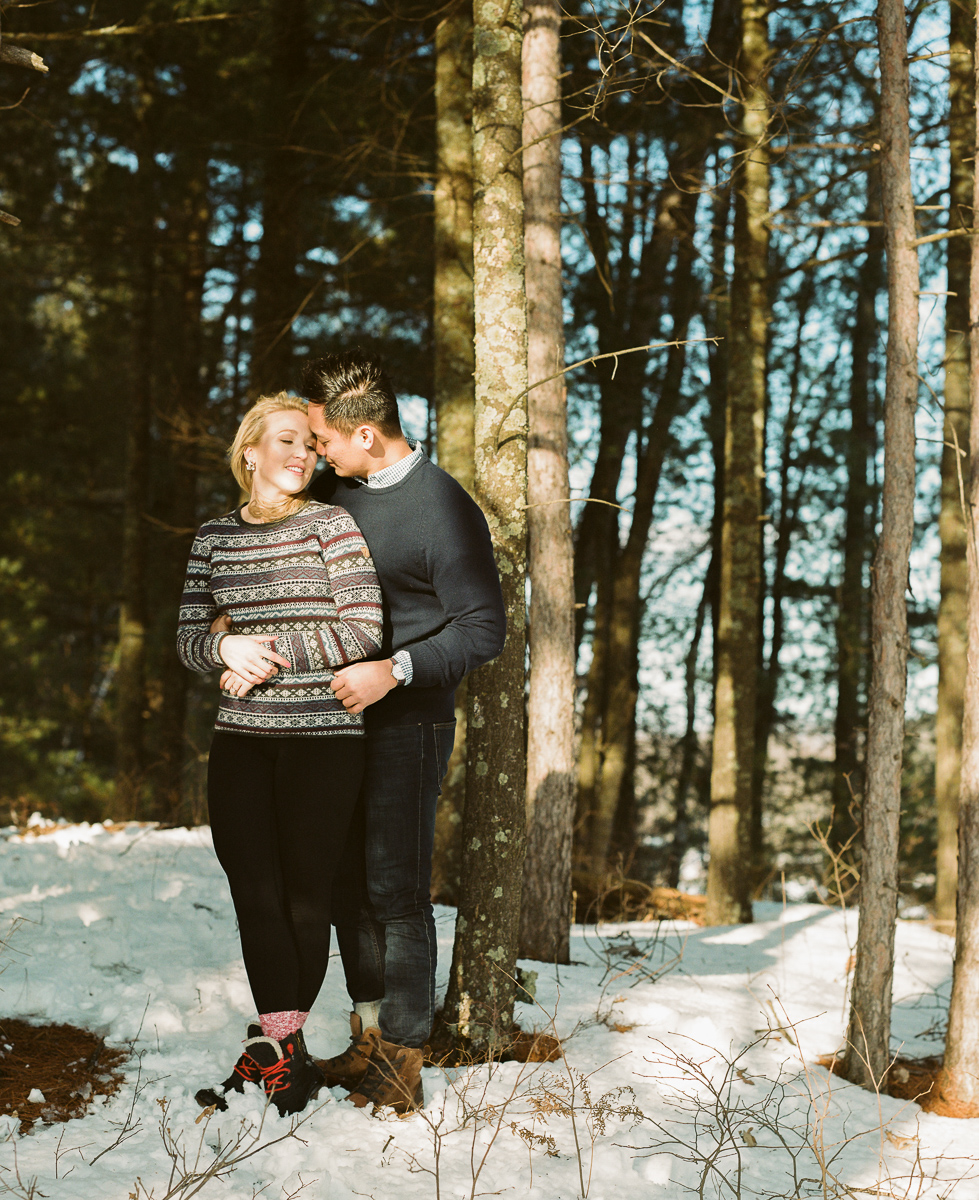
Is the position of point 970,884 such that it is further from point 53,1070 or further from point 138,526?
point 138,526

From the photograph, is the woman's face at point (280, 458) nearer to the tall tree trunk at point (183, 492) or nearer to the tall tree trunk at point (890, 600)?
the tall tree trunk at point (890, 600)

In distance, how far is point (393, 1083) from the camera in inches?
113

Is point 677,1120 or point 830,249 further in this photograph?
point 830,249

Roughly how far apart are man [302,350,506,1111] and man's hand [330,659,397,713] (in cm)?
3

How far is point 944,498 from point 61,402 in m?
12.6

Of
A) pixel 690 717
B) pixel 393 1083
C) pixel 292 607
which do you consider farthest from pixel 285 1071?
pixel 690 717

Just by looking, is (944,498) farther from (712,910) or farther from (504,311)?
(504,311)

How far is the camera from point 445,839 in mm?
6441

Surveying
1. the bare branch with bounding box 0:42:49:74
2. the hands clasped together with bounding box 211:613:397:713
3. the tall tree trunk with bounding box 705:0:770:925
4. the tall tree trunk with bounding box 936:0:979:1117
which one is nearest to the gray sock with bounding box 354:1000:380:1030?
the hands clasped together with bounding box 211:613:397:713

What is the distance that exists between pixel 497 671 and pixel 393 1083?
1421mm

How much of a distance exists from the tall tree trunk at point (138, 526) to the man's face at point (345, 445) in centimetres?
802

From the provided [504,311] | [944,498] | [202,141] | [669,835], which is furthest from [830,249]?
[504,311]

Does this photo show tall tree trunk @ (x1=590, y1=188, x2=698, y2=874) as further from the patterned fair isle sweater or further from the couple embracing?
the patterned fair isle sweater

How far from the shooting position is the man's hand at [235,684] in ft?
9.32
